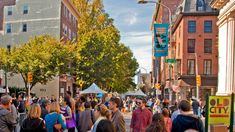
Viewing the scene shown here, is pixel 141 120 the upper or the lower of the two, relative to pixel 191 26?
lower

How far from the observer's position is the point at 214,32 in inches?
2216

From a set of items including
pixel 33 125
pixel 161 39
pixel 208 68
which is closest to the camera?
pixel 33 125

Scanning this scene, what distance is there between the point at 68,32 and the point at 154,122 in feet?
189

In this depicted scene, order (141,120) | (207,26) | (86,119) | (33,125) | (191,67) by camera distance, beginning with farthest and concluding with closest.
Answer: (191,67), (207,26), (141,120), (86,119), (33,125)

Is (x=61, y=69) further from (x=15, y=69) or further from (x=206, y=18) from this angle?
(x=206, y=18)

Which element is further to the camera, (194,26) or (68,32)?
(68,32)

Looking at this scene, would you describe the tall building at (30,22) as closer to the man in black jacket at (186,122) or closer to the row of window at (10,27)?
the row of window at (10,27)

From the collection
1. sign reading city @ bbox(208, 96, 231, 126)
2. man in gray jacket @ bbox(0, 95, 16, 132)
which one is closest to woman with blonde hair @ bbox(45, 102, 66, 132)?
man in gray jacket @ bbox(0, 95, 16, 132)

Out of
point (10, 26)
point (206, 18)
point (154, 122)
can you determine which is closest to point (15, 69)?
point (10, 26)

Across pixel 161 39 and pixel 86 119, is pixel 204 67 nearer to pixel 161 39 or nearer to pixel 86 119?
pixel 161 39

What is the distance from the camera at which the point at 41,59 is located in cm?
4619

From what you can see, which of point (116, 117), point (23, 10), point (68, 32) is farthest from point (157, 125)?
point (68, 32)

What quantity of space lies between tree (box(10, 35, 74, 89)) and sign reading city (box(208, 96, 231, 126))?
3830 cm

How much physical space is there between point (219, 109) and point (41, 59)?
39.1m
